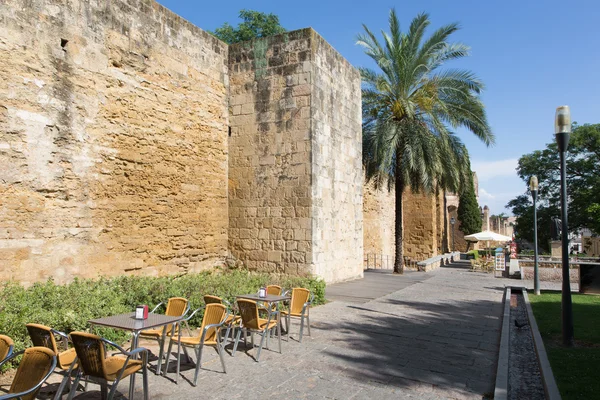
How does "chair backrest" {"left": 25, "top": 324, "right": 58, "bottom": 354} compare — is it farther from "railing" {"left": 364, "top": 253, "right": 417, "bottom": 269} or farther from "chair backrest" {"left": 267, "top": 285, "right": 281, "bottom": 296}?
"railing" {"left": 364, "top": 253, "right": 417, "bottom": 269}

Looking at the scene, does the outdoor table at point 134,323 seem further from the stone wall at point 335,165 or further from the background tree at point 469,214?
the background tree at point 469,214

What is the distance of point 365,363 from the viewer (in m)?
5.20

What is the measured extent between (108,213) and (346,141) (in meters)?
6.57

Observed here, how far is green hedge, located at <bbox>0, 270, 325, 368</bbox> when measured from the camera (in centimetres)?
485

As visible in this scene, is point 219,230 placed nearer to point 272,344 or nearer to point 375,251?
point 272,344

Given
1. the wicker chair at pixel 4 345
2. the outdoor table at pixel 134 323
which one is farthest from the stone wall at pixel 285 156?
the wicker chair at pixel 4 345

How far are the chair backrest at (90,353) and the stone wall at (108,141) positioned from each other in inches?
161

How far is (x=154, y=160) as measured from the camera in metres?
9.20

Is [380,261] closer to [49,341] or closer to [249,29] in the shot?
[249,29]

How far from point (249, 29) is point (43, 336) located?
81.4ft

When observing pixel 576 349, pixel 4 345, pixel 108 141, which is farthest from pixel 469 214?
pixel 4 345

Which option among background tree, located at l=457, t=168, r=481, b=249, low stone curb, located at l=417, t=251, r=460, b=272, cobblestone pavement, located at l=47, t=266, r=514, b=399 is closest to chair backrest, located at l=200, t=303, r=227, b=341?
cobblestone pavement, located at l=47, t=266, r=514, b=399

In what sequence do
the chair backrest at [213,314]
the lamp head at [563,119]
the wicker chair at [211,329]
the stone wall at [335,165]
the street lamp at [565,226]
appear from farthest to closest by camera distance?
1. the stone wall at [335,165]
2. the lamp head at [563,119]
3. the street lamp at [565,226]
4. the chair backrest at [213,314]
5. the wicker chair at [211,329]

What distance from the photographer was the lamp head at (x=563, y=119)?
637 centimetres
